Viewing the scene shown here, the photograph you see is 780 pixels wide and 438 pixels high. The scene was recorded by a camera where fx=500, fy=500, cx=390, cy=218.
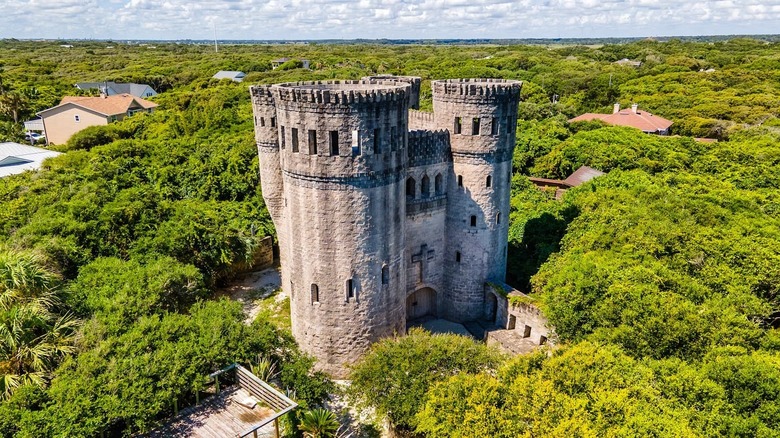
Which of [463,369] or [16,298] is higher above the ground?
[16,298]

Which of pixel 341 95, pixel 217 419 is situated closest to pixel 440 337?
pixel 217 419

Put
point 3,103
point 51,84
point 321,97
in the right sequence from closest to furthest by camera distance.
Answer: point 321,97 < point 3,103 < point 51,84

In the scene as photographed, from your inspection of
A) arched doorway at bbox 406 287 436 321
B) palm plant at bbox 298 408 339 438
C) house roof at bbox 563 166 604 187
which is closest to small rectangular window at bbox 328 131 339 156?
palm plant at bbox 298 408 339 438

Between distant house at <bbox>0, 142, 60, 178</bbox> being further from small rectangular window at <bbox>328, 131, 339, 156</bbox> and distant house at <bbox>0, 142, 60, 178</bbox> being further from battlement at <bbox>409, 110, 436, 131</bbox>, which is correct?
small rectangular window at <bbox>328, 131, 339, 156</bbox>

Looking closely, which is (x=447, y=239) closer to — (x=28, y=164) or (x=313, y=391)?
(x=313, y=391)

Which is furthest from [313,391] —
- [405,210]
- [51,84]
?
[51,84]

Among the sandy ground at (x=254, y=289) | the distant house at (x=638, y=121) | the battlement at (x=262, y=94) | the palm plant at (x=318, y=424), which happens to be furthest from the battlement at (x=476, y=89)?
the distant house at (x=638, y=121)
